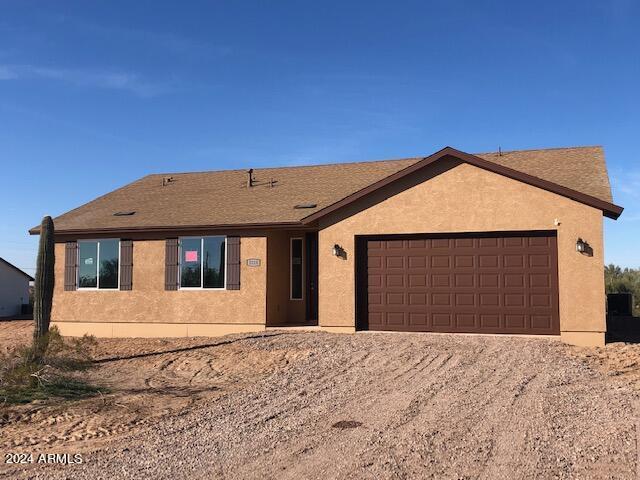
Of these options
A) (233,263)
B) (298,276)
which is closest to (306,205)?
(298,276)

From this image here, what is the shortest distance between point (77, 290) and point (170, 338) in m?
3.60

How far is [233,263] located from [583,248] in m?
8.70

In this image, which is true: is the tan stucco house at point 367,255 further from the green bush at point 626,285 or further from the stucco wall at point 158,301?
the green bush at point 626,285

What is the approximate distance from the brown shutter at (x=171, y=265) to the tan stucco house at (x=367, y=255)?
28 mm

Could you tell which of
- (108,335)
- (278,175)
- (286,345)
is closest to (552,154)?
Answer: (278,175)

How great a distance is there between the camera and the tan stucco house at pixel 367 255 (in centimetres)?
1347

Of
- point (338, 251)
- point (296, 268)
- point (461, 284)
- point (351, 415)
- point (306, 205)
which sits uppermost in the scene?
point (306, 205)

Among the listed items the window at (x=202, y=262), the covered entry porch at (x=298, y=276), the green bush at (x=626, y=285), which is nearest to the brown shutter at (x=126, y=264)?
the window at (x=202, y=262)

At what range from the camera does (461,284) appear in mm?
14125

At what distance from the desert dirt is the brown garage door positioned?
1.52m

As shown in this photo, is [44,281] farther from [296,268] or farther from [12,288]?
Result: [12,288]

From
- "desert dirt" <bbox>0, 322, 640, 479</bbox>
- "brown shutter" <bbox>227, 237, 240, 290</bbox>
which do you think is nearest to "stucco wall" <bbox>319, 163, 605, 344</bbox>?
"desert dirt" <bbox>0, 322, 640, 479</bbox>

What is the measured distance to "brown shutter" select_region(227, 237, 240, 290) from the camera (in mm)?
15844

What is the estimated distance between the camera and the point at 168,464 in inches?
220
